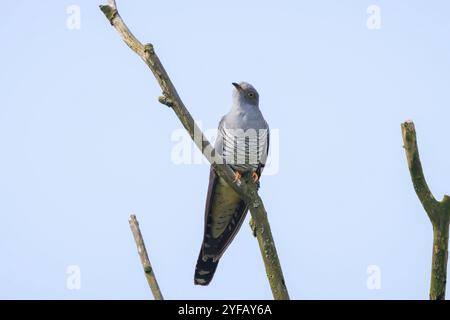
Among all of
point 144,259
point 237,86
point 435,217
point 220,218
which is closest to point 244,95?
point 237,86

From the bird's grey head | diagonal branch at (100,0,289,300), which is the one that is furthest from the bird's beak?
diagonal branch at (100,0,289,300)

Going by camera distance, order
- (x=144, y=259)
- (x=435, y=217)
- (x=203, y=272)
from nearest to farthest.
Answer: (x=435, y=217)
(x=144, y=259)
(x=203, y=272)

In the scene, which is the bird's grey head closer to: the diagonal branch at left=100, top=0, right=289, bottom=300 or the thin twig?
the diagonal branch at left=100, top=0, right=289, bottom=300

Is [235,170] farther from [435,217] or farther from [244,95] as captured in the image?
[435,217]

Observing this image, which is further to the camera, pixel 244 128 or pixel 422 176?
pixel 244 128
